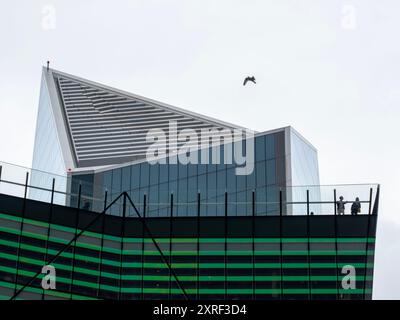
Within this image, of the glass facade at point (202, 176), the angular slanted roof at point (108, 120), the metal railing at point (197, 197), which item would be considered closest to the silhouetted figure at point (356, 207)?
the metal railing at point (197, 197)

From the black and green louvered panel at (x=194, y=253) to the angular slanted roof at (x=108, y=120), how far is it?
57.8 meters

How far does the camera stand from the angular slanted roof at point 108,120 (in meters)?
141

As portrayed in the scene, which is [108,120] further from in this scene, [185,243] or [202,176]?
[185,243]

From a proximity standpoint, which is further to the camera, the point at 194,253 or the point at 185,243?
the point at 185,243

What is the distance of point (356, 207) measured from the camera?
76062mm

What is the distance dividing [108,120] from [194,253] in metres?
75.6

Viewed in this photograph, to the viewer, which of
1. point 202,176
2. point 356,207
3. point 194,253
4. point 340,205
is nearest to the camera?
point 340,205

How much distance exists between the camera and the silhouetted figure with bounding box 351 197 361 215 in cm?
7531

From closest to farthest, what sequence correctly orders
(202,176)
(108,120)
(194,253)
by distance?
1. (194,253)
2. (202,176)
3. (108,120)

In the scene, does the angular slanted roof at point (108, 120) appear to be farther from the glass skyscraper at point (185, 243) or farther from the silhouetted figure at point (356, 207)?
the silhouetted figure at point (356, 207)

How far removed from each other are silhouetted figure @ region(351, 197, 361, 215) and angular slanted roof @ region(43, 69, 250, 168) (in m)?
63.4

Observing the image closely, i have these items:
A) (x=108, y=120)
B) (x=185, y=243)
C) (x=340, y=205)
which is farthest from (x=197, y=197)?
(x=108, y=120)

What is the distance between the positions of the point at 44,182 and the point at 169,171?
144ft

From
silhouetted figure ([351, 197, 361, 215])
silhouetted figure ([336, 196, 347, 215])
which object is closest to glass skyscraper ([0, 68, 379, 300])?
silhouetted figure ([336, 196, 347, 215])
